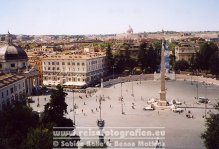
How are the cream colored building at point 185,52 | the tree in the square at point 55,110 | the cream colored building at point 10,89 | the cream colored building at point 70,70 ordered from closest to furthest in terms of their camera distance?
the tree in the square at point 55,110 < the cream colored building at point 10,89 < the cream colored building at point 70,70 < the cream colored building at point 185,52

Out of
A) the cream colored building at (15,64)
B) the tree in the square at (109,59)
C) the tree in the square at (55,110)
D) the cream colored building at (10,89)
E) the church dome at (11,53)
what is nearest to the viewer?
the tree in the square at (55,110)

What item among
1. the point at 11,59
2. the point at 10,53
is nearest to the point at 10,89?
the point at 11,59

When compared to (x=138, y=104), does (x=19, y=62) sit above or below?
above

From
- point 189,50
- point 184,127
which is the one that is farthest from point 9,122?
point 189,50

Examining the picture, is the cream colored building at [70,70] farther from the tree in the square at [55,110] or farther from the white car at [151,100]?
the tree in the square at [55,110]

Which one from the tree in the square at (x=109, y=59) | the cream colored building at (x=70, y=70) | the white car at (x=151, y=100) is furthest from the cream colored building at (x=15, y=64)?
the white car at (x=151, y=100)

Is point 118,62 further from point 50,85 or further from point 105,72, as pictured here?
point 50,85

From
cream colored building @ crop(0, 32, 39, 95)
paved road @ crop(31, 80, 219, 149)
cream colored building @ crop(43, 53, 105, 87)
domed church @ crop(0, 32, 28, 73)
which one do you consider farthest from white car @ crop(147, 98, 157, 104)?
domed church @ crop(0, 32, 28, 73)
